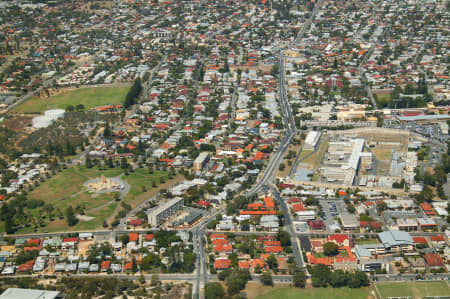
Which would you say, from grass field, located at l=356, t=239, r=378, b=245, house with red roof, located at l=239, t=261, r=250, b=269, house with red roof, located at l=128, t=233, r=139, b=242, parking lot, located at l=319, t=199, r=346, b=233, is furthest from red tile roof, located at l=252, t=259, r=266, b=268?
house with red roof, located at l=128, t=233, r=139, b=242

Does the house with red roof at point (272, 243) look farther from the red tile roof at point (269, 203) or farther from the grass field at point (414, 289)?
the grass field at point (414, 289)

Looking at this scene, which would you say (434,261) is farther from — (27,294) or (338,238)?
(27,294)

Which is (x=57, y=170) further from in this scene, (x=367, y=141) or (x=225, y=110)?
(x=367, y=141)

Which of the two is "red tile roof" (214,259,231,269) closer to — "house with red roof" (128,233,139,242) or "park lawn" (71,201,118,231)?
"house with red roof" (128,233,139,242)

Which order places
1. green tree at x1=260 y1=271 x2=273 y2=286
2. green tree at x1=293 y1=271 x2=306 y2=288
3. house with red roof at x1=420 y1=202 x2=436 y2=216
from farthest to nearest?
house with red roof at x1=420 y1=202 x2=436 y2=216 < green tree at x1=260 y1=271 x2=273 y2=286 < green tree at x1=293 y1=271 x2=306 y2=288

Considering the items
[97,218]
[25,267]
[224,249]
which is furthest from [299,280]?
[25,267]

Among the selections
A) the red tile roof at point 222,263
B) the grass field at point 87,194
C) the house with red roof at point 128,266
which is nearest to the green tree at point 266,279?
the red tile roof at point 222,263
